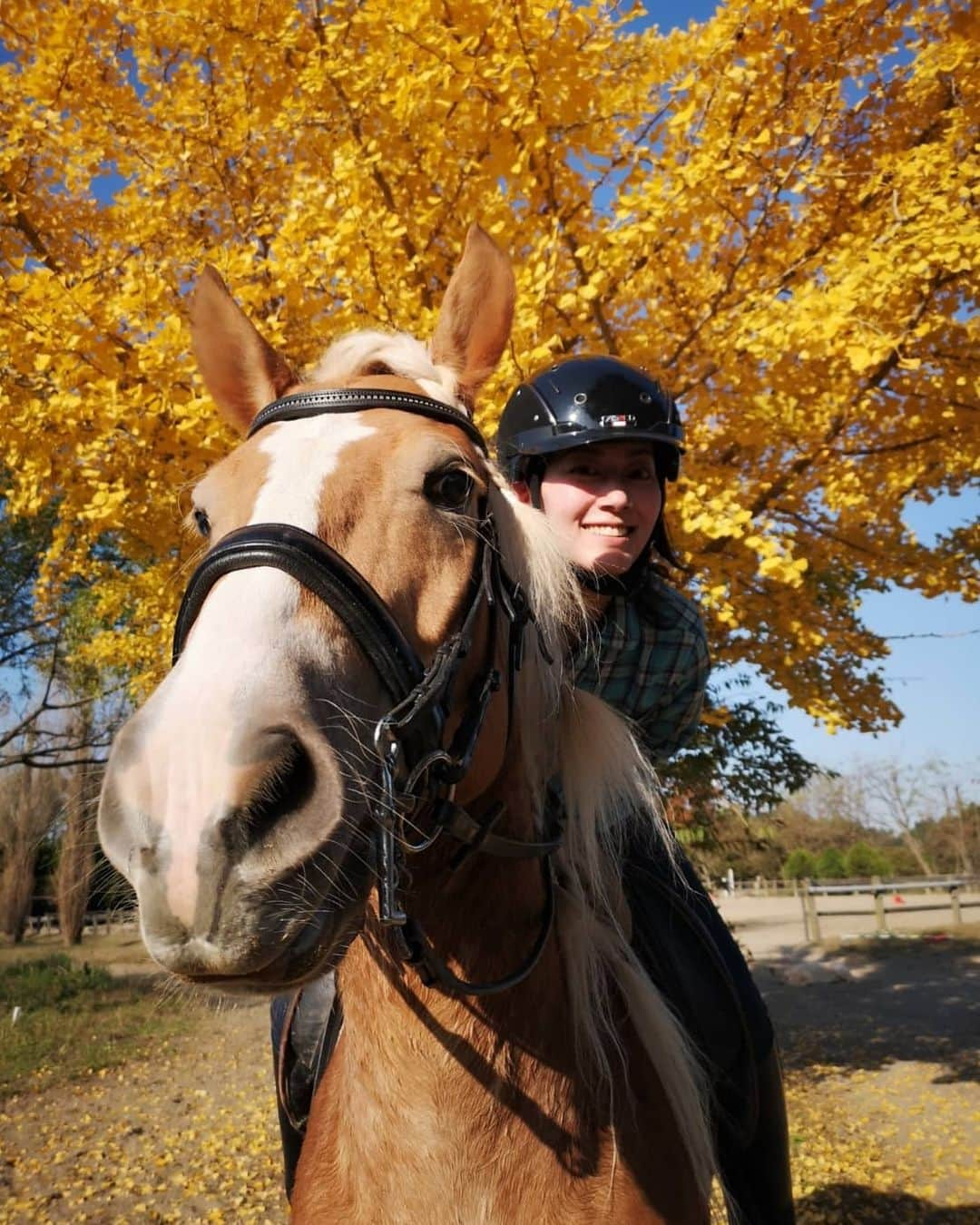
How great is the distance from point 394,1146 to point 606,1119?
19.5 inches

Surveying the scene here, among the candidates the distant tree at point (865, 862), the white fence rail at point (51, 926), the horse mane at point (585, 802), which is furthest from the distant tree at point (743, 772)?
the distant tree at point (865, 862)

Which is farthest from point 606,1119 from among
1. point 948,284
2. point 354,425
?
point 948,284

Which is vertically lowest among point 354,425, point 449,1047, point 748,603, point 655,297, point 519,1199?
point 519,1199

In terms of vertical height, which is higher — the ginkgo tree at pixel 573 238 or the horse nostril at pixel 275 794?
the ginkgo tree at pixel 573 238

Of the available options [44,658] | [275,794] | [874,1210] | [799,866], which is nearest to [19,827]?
[44,658]

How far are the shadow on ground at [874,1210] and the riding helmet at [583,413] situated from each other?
587 cm

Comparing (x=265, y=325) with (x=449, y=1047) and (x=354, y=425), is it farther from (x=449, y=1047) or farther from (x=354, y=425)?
(x=449, y=1047)

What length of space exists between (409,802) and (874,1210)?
668 cm

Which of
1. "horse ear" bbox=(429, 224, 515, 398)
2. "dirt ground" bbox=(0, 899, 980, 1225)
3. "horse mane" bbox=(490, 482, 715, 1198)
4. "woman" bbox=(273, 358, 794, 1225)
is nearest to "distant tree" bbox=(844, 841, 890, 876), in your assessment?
"dirt ground" bbox=(0, 899, 980, 1225)

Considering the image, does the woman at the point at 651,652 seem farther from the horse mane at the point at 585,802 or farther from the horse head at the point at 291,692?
the horse head at the point at 291,692

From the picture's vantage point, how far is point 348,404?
181cm

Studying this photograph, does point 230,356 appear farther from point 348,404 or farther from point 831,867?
point 831,867

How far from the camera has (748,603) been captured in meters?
5.73

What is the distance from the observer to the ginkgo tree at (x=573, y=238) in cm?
472
